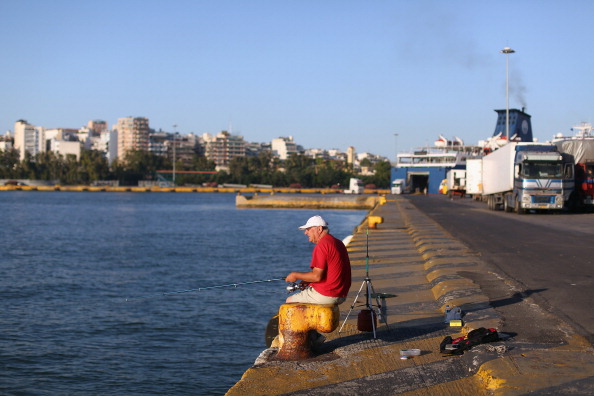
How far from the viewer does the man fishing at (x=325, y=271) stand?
8062 mm

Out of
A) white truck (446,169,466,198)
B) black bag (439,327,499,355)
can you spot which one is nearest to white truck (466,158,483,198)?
white truck (446,169,466,198)

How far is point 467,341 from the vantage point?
822 centimetres

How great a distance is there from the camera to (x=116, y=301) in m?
21.0

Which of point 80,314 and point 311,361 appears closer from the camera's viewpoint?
point 311,361

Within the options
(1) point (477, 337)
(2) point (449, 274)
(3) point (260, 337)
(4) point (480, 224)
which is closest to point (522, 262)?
(2) point (449, 274)

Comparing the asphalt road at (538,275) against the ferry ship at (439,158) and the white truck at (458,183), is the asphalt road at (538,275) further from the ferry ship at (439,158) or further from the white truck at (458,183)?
the ferry ship at (439,158)

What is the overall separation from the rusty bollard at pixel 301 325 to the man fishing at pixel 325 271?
13cm

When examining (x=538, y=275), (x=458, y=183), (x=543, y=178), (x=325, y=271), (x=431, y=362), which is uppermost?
(x=543, y=178)

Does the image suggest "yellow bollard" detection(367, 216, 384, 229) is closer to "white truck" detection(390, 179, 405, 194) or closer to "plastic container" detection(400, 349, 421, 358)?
"plastic container" detection(400, 349, 421, 358)

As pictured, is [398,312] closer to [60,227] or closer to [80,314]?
[80,314]

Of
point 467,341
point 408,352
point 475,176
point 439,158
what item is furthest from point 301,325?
point 439,158

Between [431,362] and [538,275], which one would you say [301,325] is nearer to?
[431,362]

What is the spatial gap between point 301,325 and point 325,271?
65cm

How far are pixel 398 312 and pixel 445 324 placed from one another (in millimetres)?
1263
